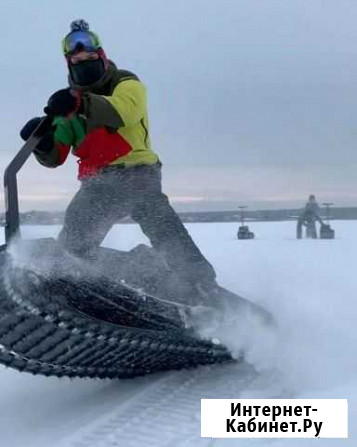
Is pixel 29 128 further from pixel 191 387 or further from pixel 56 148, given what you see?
pixel 191 387

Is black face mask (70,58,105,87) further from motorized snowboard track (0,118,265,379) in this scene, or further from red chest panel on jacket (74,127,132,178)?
motorized snowboard track (0,118,265,379)

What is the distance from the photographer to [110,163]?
3.28 meters

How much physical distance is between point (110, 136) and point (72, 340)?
1.12 meters

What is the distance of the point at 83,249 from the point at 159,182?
0.60 meters

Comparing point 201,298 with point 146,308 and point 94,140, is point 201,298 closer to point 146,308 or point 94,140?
point 146,308

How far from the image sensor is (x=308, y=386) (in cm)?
308

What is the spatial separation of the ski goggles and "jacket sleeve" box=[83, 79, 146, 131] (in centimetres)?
23

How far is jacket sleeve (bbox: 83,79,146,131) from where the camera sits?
2736 mm

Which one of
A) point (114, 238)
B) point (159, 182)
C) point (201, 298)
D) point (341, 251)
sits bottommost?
point (201, 298)

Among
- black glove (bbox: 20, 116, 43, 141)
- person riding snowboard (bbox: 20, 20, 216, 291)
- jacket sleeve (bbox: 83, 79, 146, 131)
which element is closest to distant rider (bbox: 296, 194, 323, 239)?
person riding snowboard (bbox: 20, 20, 216, 291)

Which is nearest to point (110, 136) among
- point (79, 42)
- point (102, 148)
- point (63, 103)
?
point (102, 148)

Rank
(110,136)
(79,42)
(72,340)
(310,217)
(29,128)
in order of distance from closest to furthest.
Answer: (72,340)
(29,128)
(79,42)
(110,136)
(310,217)

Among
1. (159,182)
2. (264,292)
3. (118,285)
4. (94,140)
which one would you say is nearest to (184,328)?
(118,285)

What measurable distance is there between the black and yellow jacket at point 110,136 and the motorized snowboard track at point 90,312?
42 cm
